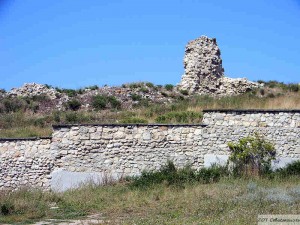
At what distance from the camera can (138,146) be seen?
19.0 meters

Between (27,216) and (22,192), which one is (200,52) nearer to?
(22,192)

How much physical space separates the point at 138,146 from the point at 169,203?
5984 millimetres

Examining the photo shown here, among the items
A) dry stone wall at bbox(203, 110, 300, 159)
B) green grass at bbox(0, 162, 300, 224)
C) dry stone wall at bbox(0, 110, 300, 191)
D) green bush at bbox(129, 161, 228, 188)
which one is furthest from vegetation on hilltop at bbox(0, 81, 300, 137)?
green grass at bbox(0, 162, 300, 224)

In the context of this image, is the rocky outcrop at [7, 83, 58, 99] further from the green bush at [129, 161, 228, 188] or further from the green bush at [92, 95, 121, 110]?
the green bush at [129, 161, 228, 188]

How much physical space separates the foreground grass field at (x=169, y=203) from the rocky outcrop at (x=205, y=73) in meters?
16.4

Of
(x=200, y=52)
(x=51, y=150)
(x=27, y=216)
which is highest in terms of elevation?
(x=200, y=52)

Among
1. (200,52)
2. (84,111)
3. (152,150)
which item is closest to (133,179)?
(152,150)

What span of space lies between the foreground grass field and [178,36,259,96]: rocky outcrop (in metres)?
16.4

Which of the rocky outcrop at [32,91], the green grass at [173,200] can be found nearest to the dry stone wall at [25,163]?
the green grass at [173,200]

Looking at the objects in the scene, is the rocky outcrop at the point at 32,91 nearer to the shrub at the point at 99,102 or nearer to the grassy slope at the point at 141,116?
the shrub at the point at 99,102

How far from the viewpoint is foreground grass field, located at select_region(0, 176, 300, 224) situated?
10883 millimetres

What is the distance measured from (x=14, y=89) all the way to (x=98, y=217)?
26388 millimetres

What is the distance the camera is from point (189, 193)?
14266 millimetres

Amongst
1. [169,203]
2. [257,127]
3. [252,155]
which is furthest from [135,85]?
[169,203]
